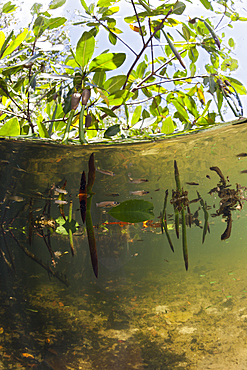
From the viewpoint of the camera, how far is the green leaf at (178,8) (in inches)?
10.6

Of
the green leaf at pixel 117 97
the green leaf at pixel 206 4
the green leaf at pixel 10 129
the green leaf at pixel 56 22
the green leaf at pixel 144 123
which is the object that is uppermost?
the green leaf at pixel 206 4

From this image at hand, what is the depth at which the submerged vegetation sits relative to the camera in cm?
26

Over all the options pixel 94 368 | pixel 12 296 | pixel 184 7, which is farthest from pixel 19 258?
pixel 184 7

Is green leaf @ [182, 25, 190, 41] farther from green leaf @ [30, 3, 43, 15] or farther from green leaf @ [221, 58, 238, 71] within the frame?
green leaf @ [30, 3, 43, 15]

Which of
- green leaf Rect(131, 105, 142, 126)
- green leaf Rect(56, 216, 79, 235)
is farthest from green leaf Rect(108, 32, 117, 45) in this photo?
green leaf Rect(56, 216, 79, 235)

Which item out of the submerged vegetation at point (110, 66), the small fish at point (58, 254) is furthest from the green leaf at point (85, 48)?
the small fish at point (58, 254)

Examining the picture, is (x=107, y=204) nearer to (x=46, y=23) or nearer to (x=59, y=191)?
(x=59, y=191)

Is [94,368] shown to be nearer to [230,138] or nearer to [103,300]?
[103,300]

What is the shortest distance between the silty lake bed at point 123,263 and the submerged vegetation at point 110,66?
45mm

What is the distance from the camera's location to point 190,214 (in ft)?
0.93

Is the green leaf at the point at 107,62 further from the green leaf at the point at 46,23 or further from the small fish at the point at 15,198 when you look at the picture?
the small fish at the point at 15,198

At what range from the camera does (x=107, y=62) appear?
26 cm

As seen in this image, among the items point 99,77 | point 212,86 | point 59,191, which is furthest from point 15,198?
point 212,86

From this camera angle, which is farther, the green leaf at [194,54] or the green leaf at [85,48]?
the green leaf at [194,54]
